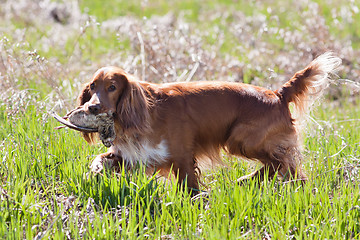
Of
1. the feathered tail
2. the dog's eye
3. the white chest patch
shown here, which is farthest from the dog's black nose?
the feathered tail

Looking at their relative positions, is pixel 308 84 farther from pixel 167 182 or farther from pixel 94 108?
pixel 94 108

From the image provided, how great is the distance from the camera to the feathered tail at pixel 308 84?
163 inches

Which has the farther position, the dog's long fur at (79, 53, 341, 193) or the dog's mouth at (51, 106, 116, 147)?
the dog's long fur at (79, 53, 341, 193)

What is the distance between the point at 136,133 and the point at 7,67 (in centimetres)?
287

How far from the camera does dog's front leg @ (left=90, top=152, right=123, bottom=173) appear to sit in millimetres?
3748

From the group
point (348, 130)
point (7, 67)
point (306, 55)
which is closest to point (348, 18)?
point (306, 55)

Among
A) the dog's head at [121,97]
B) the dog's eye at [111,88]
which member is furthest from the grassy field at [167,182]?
the dog's eye at [111,88]

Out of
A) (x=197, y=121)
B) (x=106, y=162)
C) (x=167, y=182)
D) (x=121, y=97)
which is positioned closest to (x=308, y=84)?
(x=197, y=121)

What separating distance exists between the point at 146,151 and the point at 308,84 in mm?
1408

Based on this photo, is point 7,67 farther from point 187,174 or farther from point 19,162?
point 187,174

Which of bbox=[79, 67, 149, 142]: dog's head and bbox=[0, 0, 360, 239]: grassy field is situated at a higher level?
bbox=[79, 67, 149, 142]: dog's head

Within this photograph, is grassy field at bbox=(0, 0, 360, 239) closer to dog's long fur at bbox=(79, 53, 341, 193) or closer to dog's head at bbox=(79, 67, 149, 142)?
dog's long fur at bbox=(79, 53, 341, 193)

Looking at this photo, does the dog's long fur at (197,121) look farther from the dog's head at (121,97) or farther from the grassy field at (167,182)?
the grassy field at (167,182)

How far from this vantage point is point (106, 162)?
387 centimetres
